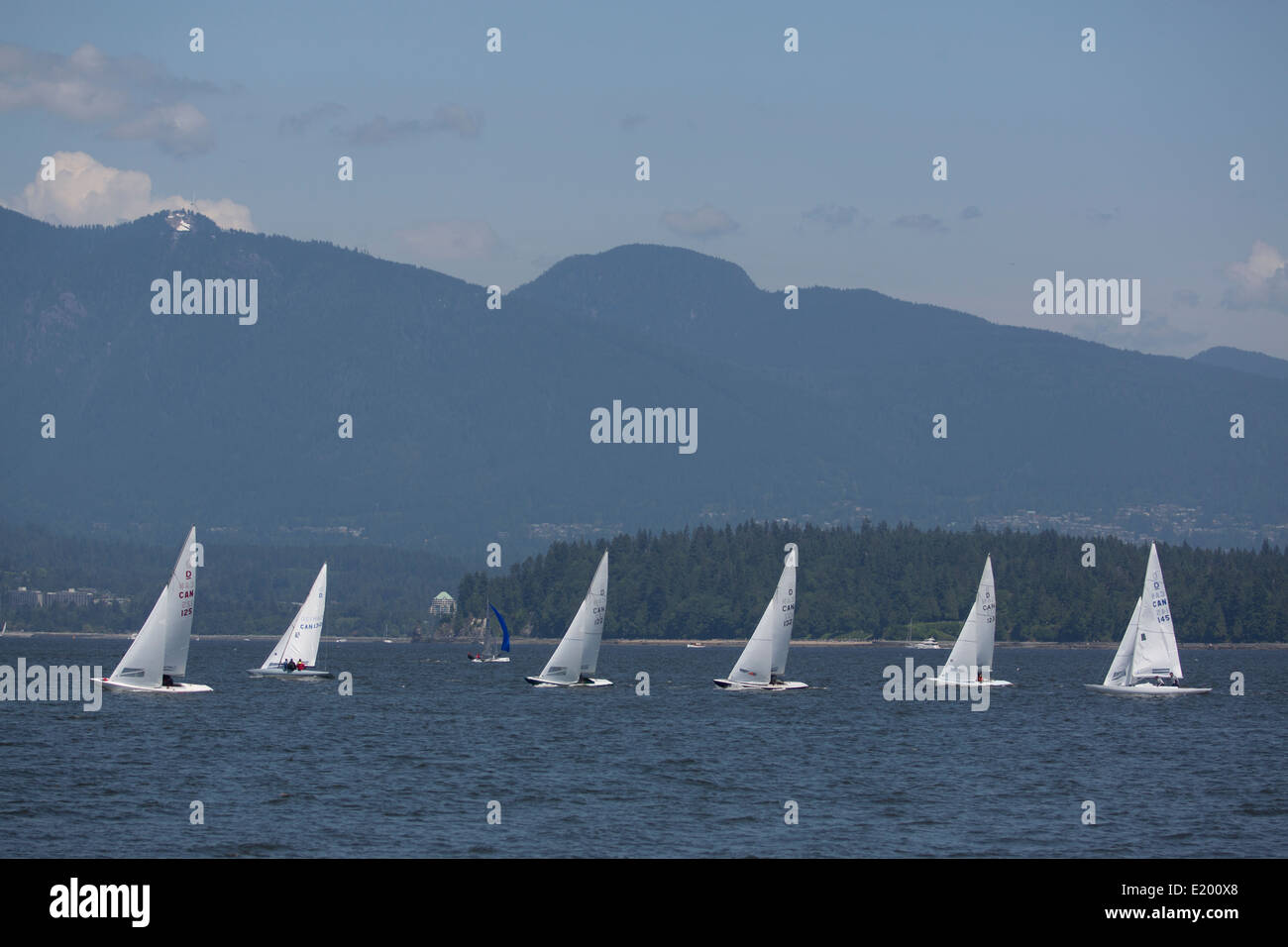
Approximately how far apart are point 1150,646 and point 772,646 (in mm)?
21661

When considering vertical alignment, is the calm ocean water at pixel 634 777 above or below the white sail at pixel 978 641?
below

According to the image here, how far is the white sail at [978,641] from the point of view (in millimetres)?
99062

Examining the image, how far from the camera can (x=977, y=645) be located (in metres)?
101

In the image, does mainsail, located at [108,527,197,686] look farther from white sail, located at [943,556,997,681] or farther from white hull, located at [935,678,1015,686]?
white hull, located at [935,678,1015,686]

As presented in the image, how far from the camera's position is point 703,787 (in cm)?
5484

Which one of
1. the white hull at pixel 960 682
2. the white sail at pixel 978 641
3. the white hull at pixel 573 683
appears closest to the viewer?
the white sail at pixel 978 641

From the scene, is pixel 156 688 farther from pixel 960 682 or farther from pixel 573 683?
pixel 960 682

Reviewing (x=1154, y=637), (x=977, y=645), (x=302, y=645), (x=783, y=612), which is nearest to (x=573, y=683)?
(x=783, y=612)

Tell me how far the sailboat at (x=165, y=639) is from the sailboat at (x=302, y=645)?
25281mm

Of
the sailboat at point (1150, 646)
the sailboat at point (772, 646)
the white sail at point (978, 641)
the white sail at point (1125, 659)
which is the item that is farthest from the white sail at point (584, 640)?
the white sail at point (1125, 659)

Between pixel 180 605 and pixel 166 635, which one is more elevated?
pixel 180 605

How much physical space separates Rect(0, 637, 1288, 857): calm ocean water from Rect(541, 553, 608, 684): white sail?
2023mm

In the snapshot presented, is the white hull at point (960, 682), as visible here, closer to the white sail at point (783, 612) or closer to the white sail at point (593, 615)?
the white sail at point (783, 612)
